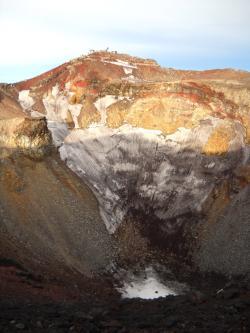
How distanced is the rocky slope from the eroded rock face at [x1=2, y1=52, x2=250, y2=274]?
0.26 ft

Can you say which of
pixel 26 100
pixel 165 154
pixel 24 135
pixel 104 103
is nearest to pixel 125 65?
pixel 104 103

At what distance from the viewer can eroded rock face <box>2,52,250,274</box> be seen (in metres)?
35.5

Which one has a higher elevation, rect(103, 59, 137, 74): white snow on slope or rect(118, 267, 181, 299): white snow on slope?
rect(103, 59, 137, 74): white snow on slope

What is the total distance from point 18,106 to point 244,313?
1209 inches

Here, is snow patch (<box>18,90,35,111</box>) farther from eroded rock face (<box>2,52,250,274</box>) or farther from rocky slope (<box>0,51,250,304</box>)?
eroded rock face (<box>2,52,250,274</box>)

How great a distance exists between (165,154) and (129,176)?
133 inches

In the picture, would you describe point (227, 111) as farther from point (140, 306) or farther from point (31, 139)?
point (140, 306)

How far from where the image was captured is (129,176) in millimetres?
38125

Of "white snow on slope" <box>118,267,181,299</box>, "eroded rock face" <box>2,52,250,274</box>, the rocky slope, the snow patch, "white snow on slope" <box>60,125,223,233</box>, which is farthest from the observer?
the snow patch

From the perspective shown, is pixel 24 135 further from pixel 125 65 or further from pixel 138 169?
pixel 125 65

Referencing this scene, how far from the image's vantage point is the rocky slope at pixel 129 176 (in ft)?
103

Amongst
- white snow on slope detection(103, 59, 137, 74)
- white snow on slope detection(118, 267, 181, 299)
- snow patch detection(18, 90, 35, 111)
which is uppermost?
white snow on slope detection(103, 59, 137, 74)

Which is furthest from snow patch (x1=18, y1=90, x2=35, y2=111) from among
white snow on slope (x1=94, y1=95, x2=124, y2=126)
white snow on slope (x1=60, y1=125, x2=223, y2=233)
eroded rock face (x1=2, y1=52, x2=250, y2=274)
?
white snow on slope (x1=60, y1=125, x2=223, y2=233)

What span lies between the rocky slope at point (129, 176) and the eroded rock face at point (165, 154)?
0.08 m
